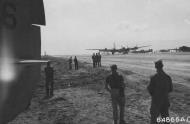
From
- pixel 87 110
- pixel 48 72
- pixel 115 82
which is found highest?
pixel 115 82

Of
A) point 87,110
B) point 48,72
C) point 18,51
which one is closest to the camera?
point 18,51

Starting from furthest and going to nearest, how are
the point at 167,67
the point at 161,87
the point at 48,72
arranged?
the point at 167,67 → the point at 48,72 → the point at 161,87

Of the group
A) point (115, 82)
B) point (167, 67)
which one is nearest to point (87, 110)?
point (115, 82)

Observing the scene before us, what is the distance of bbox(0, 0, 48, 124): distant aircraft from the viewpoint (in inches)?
101

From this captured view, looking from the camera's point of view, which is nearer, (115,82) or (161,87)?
(161,87)

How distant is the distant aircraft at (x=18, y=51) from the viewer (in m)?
→ 2.57

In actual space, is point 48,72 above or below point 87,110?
above

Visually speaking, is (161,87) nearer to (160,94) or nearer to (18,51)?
(160,94)

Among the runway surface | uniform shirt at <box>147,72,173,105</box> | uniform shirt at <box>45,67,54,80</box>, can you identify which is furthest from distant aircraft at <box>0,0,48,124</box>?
the runway surface

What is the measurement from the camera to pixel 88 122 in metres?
8.12

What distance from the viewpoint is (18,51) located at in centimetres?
288

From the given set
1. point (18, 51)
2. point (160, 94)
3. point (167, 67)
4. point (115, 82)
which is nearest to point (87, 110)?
point (115, 82)

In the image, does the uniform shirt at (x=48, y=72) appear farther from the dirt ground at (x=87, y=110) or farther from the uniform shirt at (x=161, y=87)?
the uniform shirt at (x=161, y=87)

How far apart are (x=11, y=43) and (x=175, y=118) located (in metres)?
7.05
